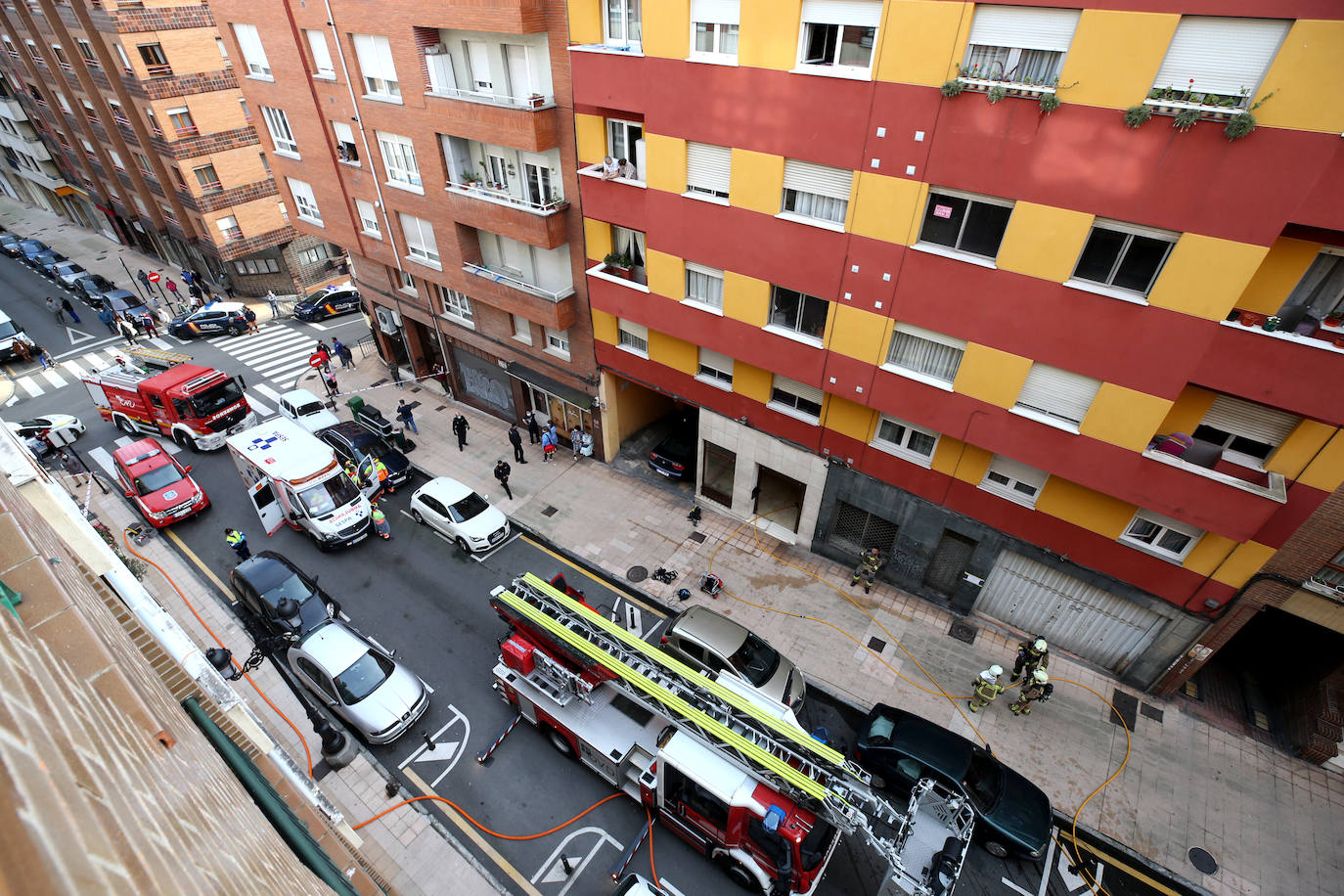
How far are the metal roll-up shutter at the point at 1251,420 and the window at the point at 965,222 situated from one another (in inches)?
219

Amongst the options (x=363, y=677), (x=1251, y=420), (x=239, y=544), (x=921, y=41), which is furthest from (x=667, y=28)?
(x=239, y=544)

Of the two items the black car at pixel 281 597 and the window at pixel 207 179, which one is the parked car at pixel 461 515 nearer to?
the black car at pixel 281 597

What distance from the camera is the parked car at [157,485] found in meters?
20.9

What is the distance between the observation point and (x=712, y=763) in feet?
39.4

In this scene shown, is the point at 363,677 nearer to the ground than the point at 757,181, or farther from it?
nearer to the ground

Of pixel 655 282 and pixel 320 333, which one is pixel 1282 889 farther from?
pixel 320 333

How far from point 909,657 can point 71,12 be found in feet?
167

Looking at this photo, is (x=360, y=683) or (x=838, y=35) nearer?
(x=838, y=35)

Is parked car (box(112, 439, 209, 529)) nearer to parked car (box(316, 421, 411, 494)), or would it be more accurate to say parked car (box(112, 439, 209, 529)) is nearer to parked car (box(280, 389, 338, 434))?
parked car (box(280, 389, 338, 434))

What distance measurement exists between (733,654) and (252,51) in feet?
94.5

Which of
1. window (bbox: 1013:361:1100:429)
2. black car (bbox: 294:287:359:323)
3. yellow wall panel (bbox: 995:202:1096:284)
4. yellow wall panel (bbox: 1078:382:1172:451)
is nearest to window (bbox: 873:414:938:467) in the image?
window (bbox: 1013:361:1100:429)

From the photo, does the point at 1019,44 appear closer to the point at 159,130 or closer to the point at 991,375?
the point at 991,375

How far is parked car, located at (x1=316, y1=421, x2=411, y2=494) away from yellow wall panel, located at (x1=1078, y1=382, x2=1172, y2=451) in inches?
840

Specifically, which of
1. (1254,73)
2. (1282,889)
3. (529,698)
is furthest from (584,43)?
(1282,889)
